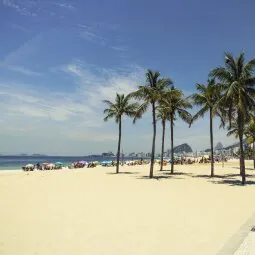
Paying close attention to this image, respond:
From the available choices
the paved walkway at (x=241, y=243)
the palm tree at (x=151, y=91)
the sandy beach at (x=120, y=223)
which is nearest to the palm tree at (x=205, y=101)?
the palm tree at (x=151, y=91)

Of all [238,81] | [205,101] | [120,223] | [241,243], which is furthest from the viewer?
[205,101]

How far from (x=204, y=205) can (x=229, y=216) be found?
2.98 metres

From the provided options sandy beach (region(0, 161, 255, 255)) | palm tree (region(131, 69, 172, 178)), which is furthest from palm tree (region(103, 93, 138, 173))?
sandy beach (region(0, 161, 255, 255))

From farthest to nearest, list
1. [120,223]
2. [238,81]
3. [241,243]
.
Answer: [238,81], [120,223], [241,243]

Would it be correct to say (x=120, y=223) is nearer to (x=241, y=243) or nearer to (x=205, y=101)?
(x=241, y=243)

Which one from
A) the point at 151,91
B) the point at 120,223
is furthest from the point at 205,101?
the point at 120,223

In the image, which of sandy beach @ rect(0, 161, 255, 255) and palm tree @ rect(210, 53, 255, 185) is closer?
sandy beach @ rect(0, 161, 255, 255)

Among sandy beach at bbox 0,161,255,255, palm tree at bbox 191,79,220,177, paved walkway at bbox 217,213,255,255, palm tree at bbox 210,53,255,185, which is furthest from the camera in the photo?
palm tree at bbox 191,79,220,177

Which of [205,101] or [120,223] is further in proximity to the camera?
[205,101]

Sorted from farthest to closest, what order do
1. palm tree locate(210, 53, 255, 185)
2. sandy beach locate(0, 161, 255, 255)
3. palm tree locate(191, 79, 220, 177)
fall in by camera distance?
palm tree locate(191, 79, 220, 177), palm tree locate(210, 53, 255, 185), sandy beach locate(0, 161, 255, 255)

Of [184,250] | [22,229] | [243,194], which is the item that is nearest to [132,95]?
[243,194]

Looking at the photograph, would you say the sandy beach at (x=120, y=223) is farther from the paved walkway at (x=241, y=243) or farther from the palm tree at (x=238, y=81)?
the palm tree at (x=238, y=81)

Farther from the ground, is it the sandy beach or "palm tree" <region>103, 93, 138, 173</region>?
"palm tree" <region>103, 93, 138, 173</region>

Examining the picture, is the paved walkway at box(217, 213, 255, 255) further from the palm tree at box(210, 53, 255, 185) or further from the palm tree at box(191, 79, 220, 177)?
the palm tree at box(191, 79, 220, 177)
